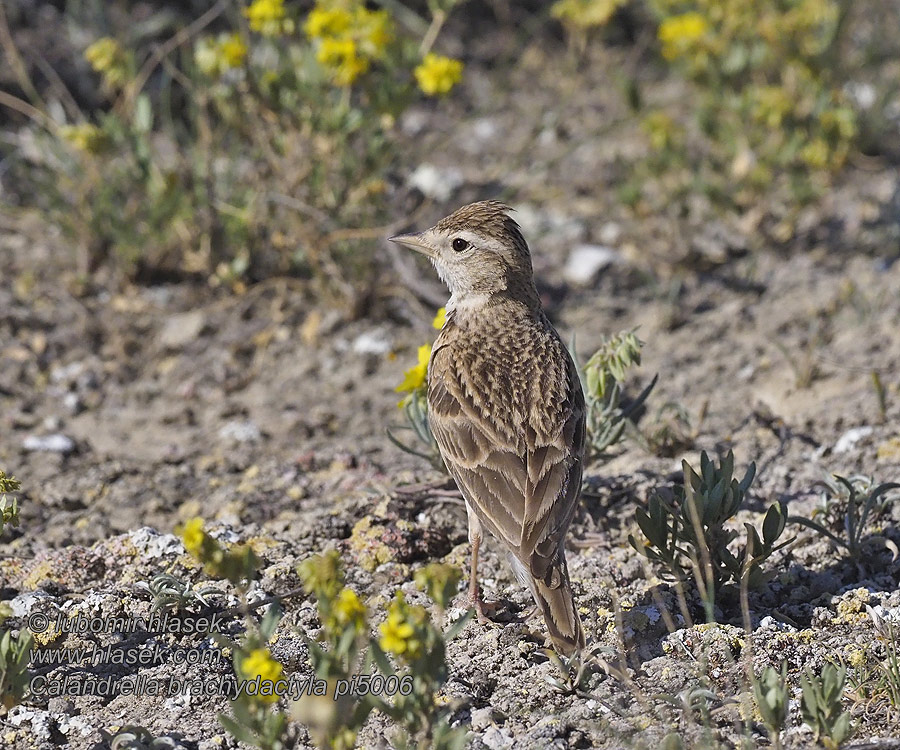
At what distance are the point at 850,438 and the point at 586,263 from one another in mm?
2525

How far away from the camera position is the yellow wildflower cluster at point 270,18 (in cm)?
574

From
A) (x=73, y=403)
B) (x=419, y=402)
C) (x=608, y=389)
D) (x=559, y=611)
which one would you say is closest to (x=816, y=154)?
(x=608, y=389)

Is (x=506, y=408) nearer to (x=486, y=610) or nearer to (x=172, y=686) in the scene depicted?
(x=486, y=610)

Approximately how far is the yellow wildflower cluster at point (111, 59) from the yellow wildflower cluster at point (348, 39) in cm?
110

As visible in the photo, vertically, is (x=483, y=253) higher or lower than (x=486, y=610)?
higher

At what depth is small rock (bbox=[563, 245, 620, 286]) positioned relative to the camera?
7.12 metres

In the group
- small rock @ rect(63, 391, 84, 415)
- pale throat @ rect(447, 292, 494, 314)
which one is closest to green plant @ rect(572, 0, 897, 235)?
pale throat @ rect(447, 292, 494, 314)

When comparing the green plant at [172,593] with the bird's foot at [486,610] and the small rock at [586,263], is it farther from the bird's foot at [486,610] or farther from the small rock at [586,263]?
the small rock at [586,263]

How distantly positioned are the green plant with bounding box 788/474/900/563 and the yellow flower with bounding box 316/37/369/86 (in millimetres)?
3132

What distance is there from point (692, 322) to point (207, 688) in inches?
153

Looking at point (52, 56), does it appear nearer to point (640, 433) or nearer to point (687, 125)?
point (687, 125)

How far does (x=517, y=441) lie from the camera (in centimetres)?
404

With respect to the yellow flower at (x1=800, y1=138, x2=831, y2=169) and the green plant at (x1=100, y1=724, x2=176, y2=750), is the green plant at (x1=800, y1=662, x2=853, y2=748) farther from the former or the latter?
the yellow flower at (x1=800, y1=138, x2=831, y2=169)

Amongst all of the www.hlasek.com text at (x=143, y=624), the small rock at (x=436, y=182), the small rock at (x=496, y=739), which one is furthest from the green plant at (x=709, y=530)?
the small rock at (x=436, y=182)
